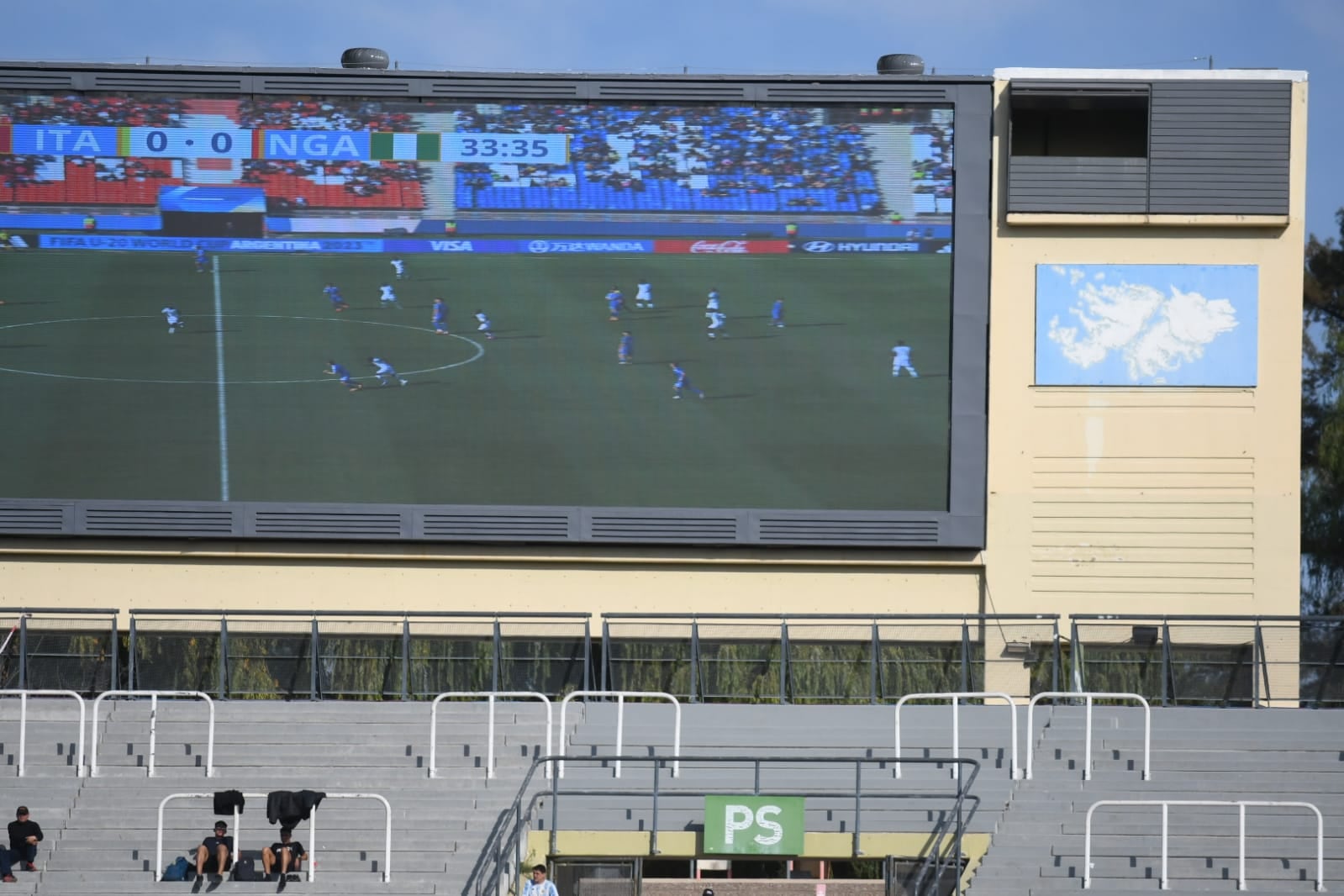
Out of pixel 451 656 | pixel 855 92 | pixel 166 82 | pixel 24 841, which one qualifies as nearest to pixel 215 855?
pixel 24 841

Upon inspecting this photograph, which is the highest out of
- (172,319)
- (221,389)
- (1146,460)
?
(172,319)

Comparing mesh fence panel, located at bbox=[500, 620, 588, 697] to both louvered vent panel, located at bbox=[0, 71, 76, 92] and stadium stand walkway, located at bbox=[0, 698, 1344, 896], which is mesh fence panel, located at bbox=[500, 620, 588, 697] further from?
louvered vent panel, located at bbox=[0, 71, 76, 92]

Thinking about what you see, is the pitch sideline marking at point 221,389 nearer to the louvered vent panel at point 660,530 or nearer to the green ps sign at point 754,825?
the louvered vent panel at point 660,530

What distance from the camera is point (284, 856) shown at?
15.0m

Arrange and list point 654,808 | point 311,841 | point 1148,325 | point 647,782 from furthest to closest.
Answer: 1. point 1148,325
2. point 647,782
3. point 654,808
4. point 311,841

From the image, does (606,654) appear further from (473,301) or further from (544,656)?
(473,301)

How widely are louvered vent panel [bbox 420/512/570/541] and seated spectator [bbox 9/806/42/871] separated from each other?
6.16m

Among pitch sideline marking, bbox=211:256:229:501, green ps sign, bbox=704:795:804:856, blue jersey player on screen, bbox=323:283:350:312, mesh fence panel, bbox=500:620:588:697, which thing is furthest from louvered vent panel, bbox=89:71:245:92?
green ps sign, bbox=704:795:804:856

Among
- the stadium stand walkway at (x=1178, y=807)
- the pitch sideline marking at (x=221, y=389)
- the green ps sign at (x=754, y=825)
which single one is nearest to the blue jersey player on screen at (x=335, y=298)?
the pitch sideline marking at (x=221, y=389)

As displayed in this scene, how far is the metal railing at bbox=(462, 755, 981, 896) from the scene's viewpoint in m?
15.2

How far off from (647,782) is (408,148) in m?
7.93

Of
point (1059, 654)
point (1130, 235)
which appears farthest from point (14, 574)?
point (1130, 235)

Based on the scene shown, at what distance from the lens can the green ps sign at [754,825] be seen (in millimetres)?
15469

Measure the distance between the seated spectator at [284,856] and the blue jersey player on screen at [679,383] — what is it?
7239mm
